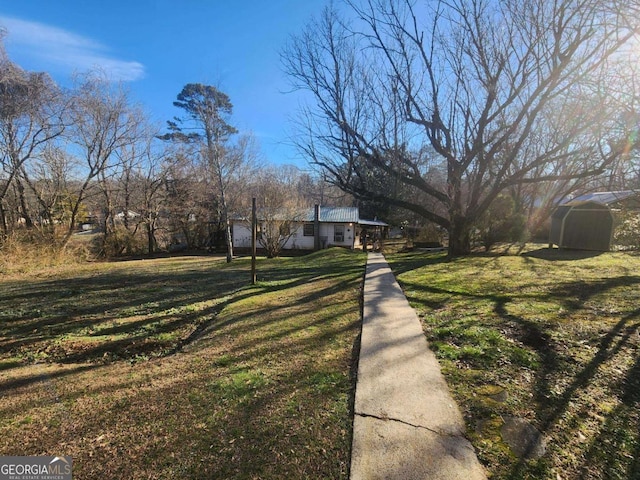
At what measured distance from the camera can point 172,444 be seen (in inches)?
78.9

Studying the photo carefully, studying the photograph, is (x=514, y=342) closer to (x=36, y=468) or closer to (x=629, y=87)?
(x=36, y=468)


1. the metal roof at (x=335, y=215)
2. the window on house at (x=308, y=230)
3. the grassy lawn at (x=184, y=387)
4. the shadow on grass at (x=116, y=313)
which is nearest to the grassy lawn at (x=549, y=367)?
the grassy lawn at (x=184, y=387)

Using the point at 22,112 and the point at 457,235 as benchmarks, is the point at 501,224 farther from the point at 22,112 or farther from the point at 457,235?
the point at 22,112

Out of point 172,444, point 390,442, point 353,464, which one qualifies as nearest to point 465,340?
point 390,442

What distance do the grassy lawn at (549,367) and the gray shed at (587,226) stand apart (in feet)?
23.7

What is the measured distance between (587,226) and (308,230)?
17.6 meters

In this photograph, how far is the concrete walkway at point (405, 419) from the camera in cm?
176

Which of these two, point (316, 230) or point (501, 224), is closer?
point (501, 224)

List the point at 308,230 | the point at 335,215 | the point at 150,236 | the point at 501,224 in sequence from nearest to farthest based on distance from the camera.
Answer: the point at 501,224, the point at 150,236, the point at 308,230, the point at 335,215

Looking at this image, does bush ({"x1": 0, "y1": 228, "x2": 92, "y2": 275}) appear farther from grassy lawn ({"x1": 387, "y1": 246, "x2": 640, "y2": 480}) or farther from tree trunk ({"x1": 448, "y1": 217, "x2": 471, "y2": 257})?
tree trunk ({"x1": 448, "y1": 217, "x2": 471, "y2": 257})

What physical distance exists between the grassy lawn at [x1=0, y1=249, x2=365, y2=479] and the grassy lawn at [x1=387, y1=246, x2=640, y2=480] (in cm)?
108

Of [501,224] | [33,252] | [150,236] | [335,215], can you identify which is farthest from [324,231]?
[33,252]

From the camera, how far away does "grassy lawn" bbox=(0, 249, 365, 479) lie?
6.23ft

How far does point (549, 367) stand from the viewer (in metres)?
2.84
